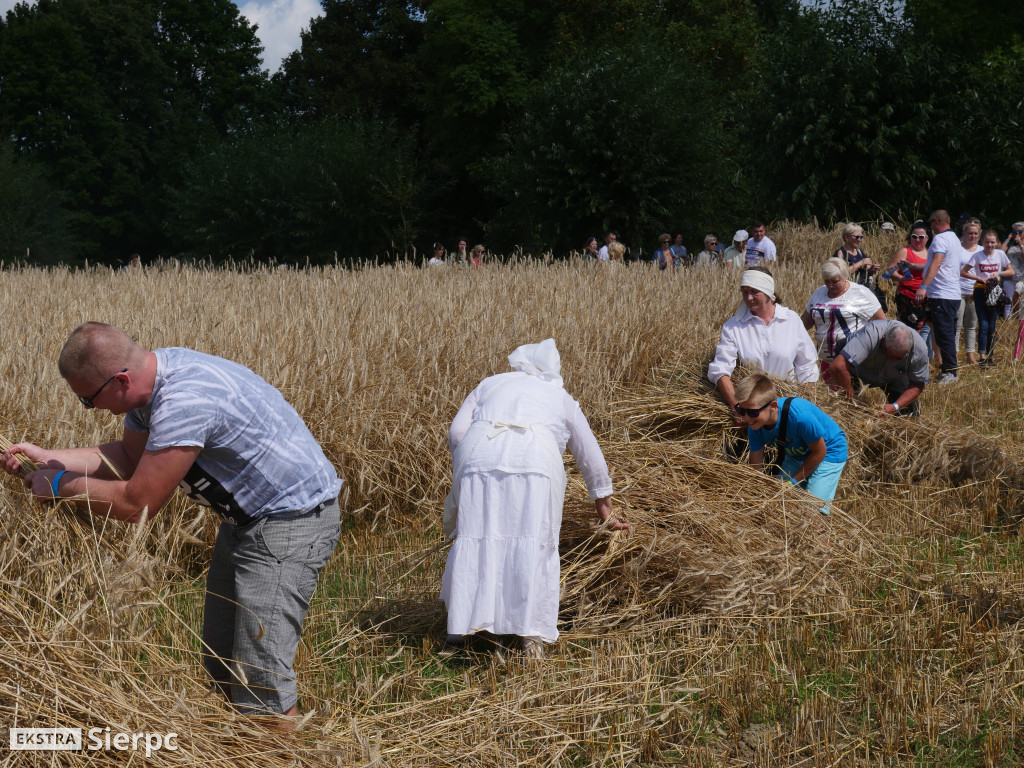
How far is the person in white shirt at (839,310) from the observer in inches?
284

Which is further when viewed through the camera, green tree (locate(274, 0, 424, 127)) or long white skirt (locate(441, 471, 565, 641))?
green tree (locate(274, 0, 424, 127))

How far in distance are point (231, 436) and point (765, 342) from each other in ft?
13.8

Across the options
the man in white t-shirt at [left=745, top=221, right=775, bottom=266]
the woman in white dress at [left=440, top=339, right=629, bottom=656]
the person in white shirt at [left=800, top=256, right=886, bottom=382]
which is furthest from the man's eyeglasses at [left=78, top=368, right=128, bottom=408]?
the man in white t-shirt at [left=745, top=221, right=775, bottom=266]

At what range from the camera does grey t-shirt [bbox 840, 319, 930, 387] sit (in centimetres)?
668

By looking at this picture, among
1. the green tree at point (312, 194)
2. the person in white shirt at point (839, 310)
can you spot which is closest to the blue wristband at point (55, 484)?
the person in white shirt at point (839, 310)

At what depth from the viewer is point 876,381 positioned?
6.86 m

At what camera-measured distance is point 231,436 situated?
307 centimetres

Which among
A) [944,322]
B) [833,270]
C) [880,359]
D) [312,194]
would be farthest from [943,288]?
[312,194]

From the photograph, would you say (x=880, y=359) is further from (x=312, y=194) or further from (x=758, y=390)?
(x=312, y=194)

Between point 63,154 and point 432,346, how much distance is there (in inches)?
1684

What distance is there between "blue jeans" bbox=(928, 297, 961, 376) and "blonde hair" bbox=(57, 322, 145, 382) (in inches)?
358

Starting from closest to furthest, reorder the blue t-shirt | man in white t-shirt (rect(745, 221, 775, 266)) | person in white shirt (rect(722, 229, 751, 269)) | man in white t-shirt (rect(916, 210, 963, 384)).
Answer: the blue t-shirt → man in white t-shirt (rect(916, 210, 963, 384)) → person in white shirt (rect(722, 229, 751, 269)) → man in white t-shirt (rect(745, 221, 775, 266))

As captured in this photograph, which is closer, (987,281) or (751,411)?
(751,411)

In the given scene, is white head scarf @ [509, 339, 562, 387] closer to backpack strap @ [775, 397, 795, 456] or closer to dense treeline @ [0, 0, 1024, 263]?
backpack strap @ [775, 397, 795, 456]
